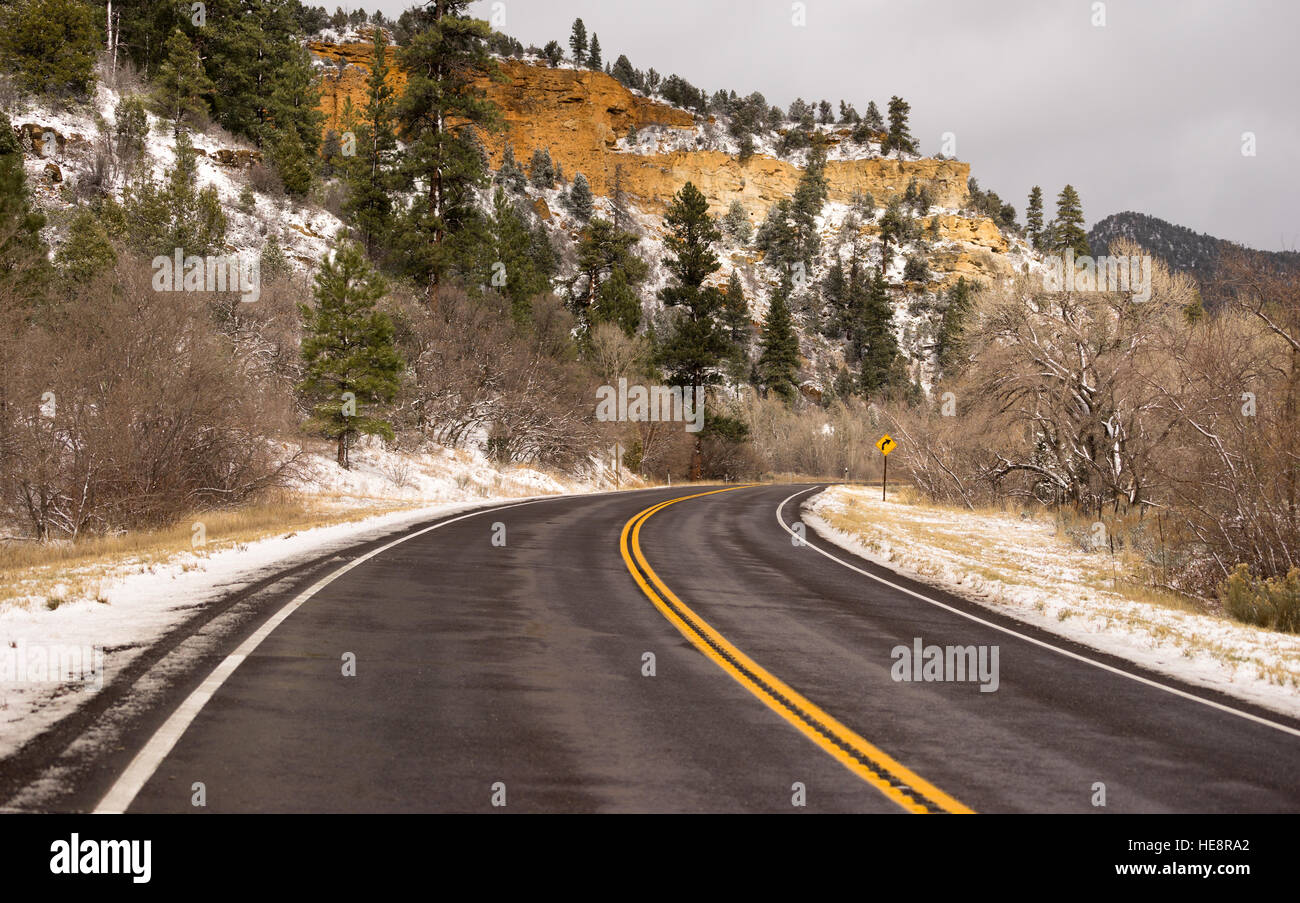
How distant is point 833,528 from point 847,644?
13691 mm

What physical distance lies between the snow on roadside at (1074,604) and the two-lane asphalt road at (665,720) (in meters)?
0.79

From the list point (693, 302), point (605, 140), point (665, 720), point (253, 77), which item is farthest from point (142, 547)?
point (605, 140)

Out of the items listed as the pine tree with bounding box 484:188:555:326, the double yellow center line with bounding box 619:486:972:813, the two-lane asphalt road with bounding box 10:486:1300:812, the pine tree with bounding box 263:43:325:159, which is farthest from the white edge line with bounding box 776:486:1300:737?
the pine tree with bounding box 263:43:325:159

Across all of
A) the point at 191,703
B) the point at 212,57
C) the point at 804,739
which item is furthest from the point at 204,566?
the point at 212,57

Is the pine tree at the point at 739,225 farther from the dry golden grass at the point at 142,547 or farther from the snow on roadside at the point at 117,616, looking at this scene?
the snow on roadside at the point at 117,616

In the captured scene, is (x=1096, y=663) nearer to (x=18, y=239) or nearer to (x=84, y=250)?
(x=18, y=239)

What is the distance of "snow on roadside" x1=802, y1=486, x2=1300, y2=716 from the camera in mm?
7875

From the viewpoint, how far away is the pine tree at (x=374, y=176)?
46.3 m

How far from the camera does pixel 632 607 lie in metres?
9.73

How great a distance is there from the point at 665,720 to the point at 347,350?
2687cm

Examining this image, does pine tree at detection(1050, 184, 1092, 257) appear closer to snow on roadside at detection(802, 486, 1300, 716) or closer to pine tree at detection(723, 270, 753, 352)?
pine tree at detection(723, 270, 753, 352)

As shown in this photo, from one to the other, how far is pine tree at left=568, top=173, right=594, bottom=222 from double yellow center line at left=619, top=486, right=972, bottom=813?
10563 cm

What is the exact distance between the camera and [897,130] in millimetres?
164375

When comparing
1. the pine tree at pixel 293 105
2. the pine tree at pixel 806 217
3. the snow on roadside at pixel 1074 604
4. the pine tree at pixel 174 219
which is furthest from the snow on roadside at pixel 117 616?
the pine tree at pixel 806 217
